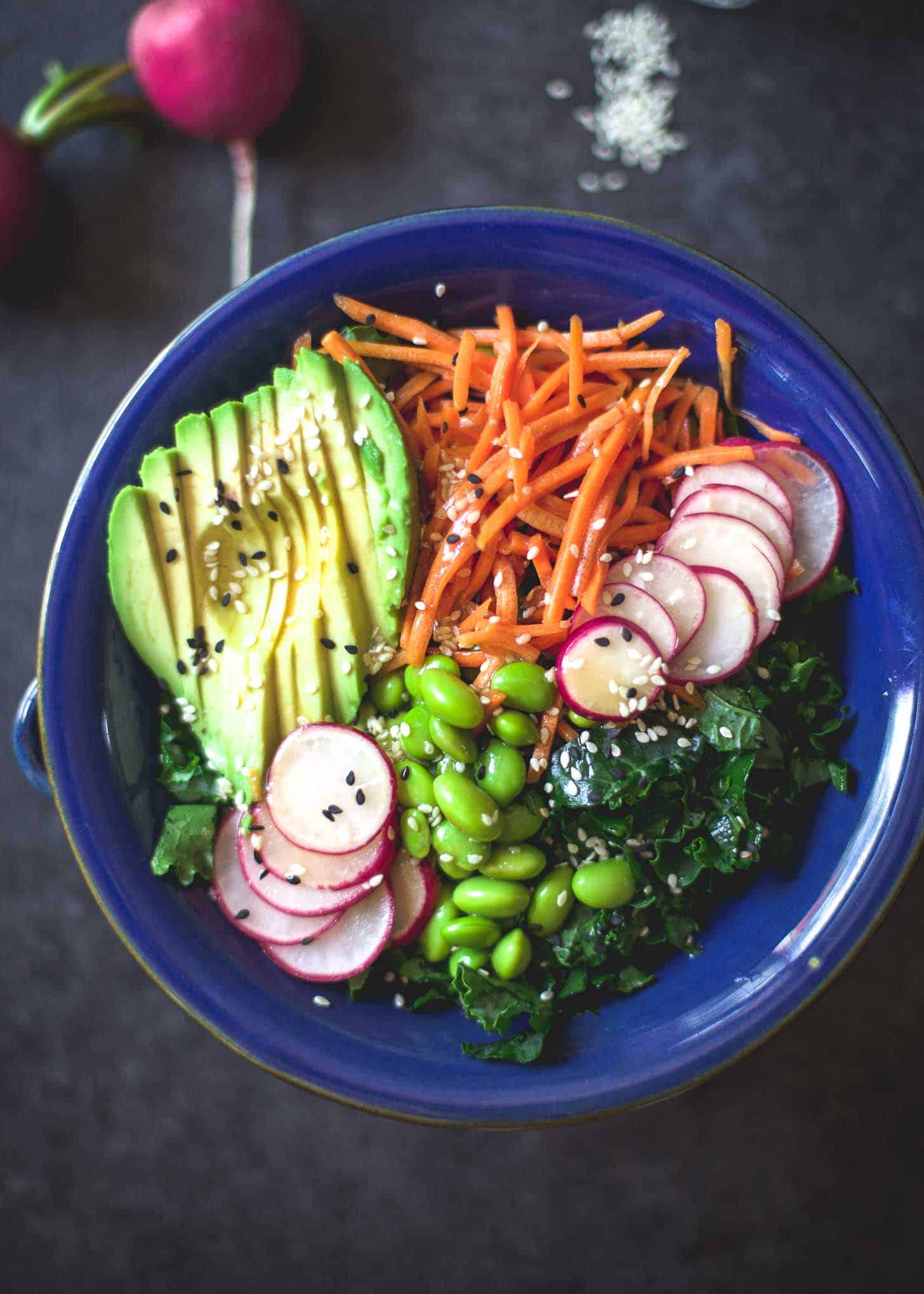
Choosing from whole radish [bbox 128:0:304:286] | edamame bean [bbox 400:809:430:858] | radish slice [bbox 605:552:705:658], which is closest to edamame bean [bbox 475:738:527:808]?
edamame bean [bbox 400:809:430:858]

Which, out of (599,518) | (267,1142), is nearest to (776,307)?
(599,518)

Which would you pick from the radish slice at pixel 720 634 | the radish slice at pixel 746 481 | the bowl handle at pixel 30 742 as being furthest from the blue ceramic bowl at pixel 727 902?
the radish slice at pixel 720 634

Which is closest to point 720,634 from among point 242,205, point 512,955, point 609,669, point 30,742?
point 609,669

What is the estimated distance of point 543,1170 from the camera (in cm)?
238

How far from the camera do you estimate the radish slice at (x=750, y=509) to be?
1.86 metres

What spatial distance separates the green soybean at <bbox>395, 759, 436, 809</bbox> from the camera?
1.88 meters

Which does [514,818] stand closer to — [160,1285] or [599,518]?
[599,518]

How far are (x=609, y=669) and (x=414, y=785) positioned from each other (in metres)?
0.43

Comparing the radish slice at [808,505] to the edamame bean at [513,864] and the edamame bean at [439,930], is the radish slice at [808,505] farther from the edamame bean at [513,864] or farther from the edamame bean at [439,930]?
the edamame bean at [439,930]

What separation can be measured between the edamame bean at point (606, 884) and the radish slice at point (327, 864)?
0.17 metres

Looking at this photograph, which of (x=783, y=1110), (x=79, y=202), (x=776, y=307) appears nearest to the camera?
(x=776, y=307)

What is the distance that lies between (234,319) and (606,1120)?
1.98 meters

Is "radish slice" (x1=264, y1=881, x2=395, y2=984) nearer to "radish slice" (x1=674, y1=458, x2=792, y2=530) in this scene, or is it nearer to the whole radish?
"radish slice" (x1=674, y1=458, x2=792, y2=530)

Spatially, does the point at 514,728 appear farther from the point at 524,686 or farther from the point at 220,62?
the point at 220,62
